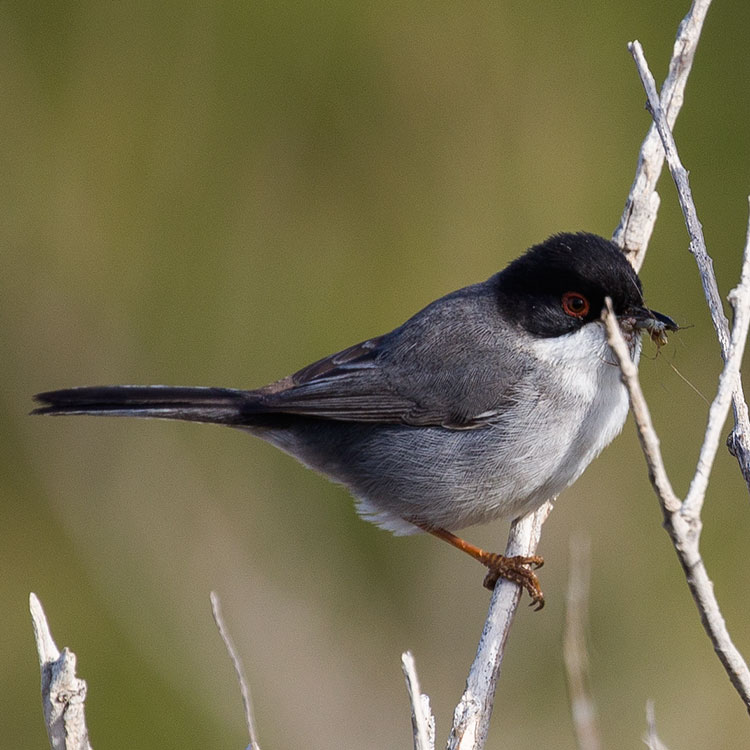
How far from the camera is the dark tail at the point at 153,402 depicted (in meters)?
3.41

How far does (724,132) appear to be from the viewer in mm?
4953

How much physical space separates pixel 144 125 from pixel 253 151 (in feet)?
1.95

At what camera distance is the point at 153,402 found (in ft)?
11.5

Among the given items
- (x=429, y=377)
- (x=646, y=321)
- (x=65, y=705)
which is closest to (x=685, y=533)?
(x=65, y=705)

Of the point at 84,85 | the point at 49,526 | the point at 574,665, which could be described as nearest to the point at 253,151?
the point at 84,85

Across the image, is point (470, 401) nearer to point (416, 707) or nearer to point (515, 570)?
point (515, 570)

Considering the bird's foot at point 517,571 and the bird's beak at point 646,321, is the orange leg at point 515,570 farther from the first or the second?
the bird's beak at point 646,321

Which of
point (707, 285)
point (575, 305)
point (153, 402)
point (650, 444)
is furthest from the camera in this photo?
point (153, 402)

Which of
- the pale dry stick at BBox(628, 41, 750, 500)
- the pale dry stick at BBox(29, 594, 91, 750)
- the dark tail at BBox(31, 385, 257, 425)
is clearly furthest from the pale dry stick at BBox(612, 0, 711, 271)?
the pale dry stick at BBox(29, 594, 91, 750)

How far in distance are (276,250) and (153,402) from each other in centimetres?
176

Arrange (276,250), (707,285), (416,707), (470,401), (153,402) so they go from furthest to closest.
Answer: (276,250), (153,402), (470,401), (707,285), (416,707)

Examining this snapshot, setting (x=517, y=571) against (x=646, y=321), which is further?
(x=517, y=571)

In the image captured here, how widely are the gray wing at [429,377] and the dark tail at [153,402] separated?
124mm

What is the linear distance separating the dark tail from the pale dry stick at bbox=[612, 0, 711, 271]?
1.57 m
